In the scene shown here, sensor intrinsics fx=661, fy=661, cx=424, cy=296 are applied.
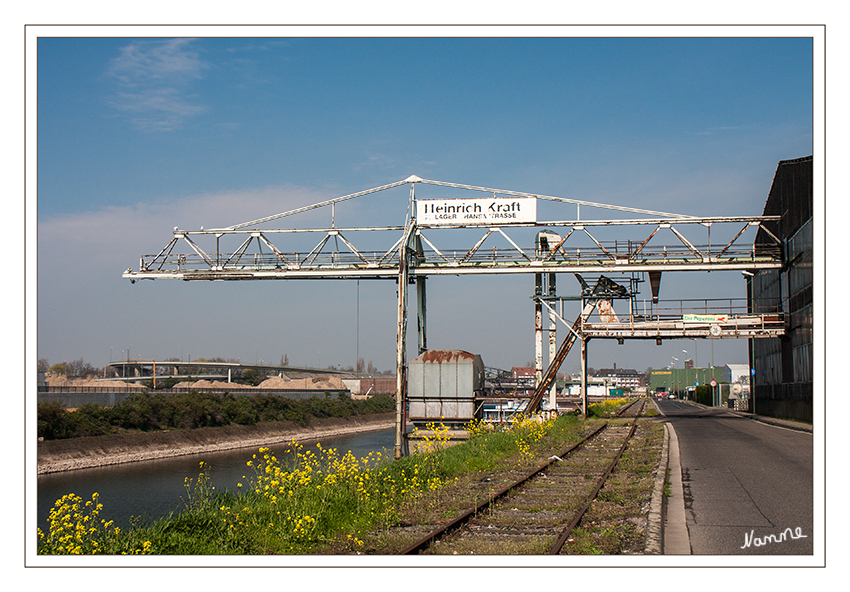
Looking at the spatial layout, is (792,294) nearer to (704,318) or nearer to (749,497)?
(704,318)

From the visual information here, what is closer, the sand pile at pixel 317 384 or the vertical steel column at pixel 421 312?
the vertical steel column at pixel 421 312

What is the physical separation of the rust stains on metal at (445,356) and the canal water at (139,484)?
4813mm

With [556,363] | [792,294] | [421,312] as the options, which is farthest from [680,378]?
[421,312]

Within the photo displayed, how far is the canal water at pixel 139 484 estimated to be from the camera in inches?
1006

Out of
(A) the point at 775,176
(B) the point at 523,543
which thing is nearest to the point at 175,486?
(B) the point at 523,543

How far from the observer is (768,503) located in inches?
438

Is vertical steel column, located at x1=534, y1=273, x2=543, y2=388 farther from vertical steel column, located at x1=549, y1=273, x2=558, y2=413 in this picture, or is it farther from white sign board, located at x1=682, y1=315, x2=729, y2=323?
white sign board, located at x1=682, y1=315, x2=729, y2=323

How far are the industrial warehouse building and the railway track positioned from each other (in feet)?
58.4

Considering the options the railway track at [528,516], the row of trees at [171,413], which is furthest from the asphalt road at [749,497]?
the row of trees at [171,413]

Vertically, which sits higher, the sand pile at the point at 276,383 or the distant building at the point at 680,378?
the sand pile at the point at 276,383

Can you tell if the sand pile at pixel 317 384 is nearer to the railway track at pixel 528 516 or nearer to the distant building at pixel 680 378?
the distant building at pixel 680 378

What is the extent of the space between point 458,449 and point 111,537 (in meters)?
11.3

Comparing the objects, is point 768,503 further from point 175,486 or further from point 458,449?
point 175,486

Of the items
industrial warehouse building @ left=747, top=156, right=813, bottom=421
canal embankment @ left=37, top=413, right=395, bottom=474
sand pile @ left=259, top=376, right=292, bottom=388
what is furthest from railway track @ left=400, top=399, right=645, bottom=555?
sand pile @ left=259, top=376, right=292, bottom=388
